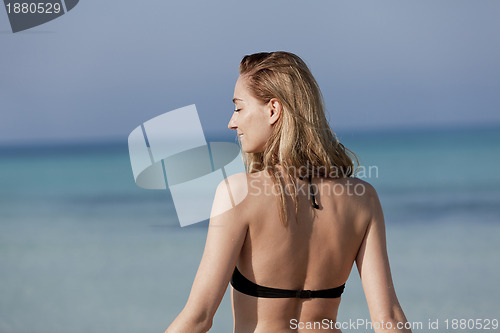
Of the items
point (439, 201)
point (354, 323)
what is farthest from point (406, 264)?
point (439, 201)

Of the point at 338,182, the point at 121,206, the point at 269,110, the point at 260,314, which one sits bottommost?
the point at 121,206

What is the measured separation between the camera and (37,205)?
47.1ft

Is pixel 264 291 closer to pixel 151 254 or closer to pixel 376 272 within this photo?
pixel 376 272

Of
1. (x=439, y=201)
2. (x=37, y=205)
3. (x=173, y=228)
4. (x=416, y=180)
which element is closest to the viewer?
(x=173, y=228)

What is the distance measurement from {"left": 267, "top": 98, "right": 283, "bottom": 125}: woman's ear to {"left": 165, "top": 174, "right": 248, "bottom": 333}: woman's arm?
197 millimetres

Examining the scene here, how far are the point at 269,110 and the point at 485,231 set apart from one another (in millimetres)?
8460

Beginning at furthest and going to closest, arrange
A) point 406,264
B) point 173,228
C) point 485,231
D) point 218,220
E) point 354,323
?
1. point 173,228
2. point 485,231
3. point 406,264
4. point 354,323
5. point 218,220

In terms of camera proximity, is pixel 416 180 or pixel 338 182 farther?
pixel 416 180

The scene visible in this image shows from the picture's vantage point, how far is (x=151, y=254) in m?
8.61

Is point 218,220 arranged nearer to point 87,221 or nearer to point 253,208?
point 253,208

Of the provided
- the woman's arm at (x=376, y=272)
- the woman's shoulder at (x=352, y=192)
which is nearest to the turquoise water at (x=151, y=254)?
the woman's arm at (x=376, y=272)

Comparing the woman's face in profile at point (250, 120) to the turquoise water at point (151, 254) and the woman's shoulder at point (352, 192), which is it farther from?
the turquoise water at point (151, 254)

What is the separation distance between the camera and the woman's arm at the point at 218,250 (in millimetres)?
1426

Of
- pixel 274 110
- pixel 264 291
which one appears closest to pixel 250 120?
pixel 274 110
